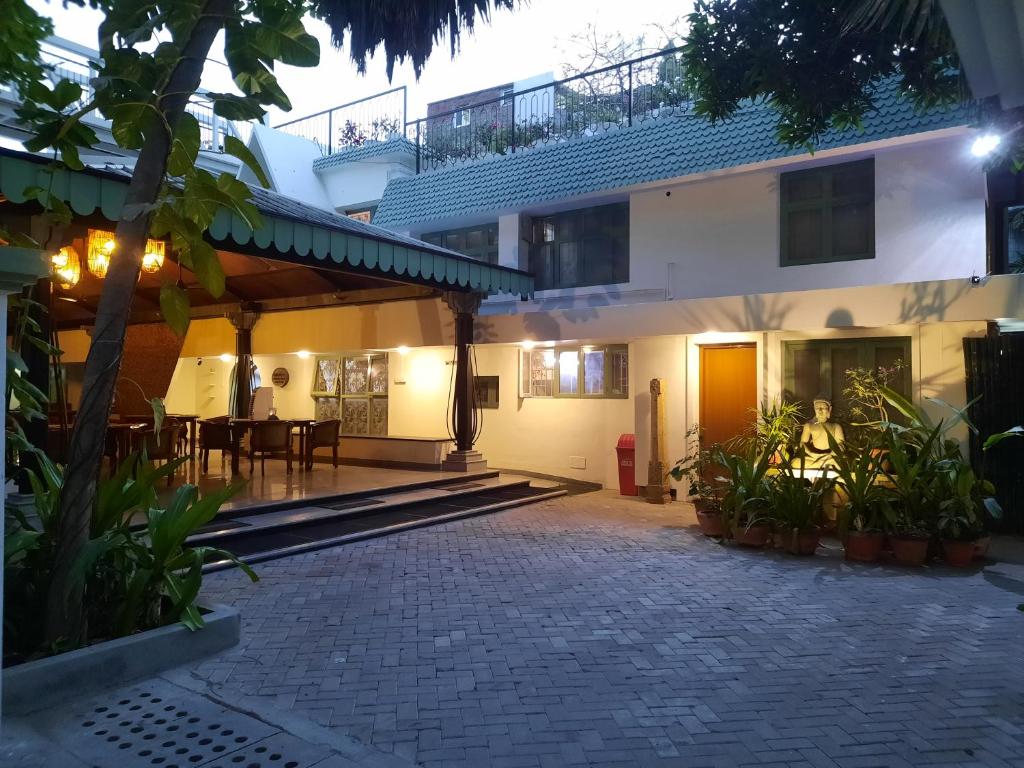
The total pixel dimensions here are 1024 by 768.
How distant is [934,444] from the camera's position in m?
7.09

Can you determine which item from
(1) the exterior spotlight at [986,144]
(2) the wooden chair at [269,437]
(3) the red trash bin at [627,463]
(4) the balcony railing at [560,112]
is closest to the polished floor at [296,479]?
(2) the wooden chair at [269,437]

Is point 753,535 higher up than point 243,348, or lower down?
lower down

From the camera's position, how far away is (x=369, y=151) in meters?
15.7

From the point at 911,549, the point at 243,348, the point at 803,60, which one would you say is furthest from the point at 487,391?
the point at 803,60

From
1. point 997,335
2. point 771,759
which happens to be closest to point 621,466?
point 997,335

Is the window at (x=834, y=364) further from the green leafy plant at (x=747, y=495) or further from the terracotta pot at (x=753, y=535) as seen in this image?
the terracotta pot at (x=753, y=535)

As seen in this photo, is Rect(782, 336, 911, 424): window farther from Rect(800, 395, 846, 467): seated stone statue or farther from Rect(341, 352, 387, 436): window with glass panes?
Rect(341, 352, 387, 436): window with glass panes

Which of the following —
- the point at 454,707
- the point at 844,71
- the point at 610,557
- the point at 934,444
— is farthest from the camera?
the point at 934,444

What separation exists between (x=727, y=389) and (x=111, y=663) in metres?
8.21

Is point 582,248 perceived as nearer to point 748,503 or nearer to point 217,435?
point 748,503

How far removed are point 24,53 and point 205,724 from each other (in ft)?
12.1

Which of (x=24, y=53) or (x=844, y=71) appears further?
(x=844, y=71)

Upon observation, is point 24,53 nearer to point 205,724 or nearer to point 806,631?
point 205,724

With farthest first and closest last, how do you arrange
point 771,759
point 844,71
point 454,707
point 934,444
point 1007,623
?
point 934,444, point 844,71, point 1007,623, point 454,707, point 771,759
